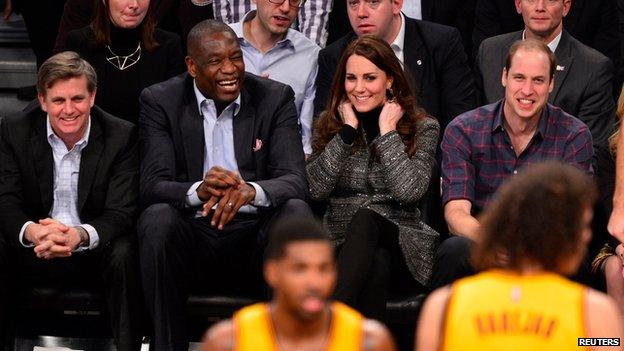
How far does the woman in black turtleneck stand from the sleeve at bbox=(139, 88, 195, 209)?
514 mm

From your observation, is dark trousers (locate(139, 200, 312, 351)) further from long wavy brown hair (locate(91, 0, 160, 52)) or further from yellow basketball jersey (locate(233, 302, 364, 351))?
yellow basketball jersey (locate(233, 302, 364, 351))

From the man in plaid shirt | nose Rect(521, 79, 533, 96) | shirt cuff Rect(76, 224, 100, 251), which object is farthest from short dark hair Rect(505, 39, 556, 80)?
shirt cuff Rect(76, 224, 100, 251)

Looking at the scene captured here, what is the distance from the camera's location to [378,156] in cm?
641

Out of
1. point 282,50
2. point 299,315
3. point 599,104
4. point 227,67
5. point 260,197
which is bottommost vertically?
point 299,315

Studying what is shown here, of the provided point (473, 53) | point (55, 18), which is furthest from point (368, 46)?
point (55, 18)

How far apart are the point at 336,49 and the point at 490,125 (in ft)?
3.49

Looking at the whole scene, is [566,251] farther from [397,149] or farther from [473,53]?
[473,53]

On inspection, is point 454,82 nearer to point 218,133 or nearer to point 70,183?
point 218,133

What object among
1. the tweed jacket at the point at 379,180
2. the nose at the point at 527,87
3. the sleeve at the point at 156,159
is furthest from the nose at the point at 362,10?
the sleeve at the point at 156,159

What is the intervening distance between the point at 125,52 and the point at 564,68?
224 cm

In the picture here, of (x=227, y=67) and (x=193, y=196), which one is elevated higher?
(x=227, y=67)

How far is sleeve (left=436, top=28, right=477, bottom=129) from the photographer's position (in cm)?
701

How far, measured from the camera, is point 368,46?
652 centimetres

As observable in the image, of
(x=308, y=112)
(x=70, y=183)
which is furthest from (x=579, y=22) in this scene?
(x=70, y=183)
